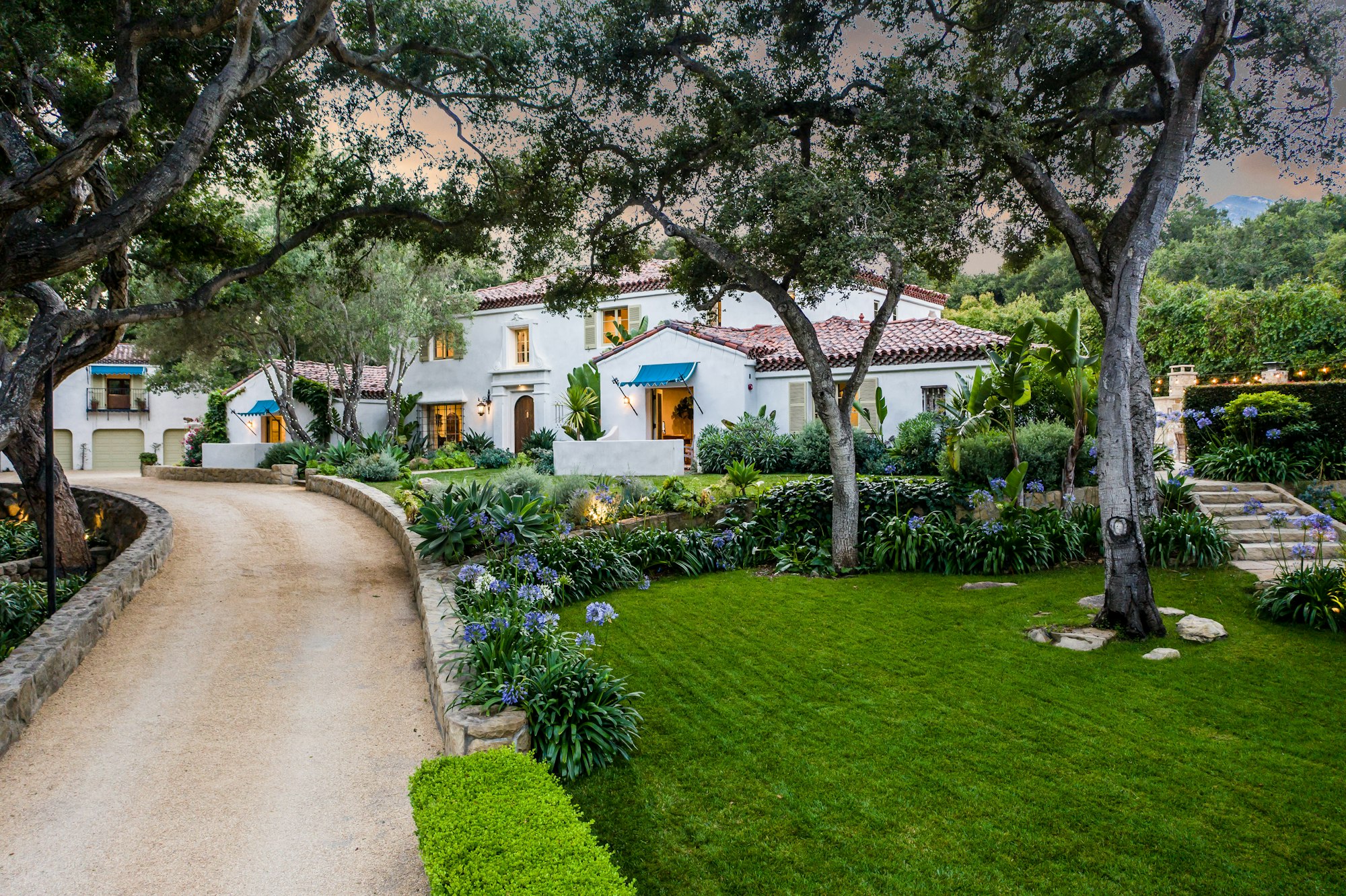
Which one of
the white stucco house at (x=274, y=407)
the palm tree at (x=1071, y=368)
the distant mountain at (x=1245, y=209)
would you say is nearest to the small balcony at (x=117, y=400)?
the white stucco house at (x=274, y=407)

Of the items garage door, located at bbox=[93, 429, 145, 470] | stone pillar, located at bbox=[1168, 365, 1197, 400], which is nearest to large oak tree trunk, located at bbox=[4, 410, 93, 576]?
stone pillar, located at bbox=[1168, 365, 1197, 400]

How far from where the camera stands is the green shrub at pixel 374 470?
62.4 ft

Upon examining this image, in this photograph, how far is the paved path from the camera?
11.9 ft

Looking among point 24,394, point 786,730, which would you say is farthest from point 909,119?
point 24,394

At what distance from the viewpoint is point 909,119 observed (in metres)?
7.85

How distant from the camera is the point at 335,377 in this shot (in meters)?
28.9

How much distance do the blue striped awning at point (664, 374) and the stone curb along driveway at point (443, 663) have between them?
1010 cm

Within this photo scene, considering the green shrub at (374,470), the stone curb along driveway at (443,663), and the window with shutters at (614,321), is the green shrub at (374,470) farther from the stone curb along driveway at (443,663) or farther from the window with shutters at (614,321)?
the window with shutters at (614,321)

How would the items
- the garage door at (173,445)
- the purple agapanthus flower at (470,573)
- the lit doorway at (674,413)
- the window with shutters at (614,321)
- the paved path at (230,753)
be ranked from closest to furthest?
1. the paved path at (230,753)
2. the purple agapanthus flower at (470,573)
3. the lit doorway at (674,413)
4. the window with shutters at (614,321)
5. the garage door at (173,445)

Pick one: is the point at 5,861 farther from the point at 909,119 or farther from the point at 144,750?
the point at 909,119

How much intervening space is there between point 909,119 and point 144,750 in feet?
28.4

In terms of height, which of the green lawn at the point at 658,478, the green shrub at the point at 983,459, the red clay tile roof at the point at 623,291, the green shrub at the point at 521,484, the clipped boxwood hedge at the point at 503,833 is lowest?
the clipped boxwood hedge at the point at 503,833

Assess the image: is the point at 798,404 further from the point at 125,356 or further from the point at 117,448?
the point at 117,448

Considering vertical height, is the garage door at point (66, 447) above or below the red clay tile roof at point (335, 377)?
below
